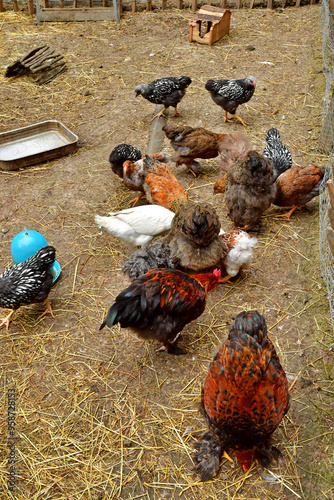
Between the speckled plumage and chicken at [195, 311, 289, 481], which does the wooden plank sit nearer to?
the speckled plumage

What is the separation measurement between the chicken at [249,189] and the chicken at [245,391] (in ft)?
7.55

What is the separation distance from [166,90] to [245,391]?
565cm

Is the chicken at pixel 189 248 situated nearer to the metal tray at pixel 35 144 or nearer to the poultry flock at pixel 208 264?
the poultry flock at pixel 208 264

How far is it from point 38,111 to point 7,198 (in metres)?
2.53

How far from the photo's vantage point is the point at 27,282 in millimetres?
4074

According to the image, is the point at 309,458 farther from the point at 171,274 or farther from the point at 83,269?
the point at 83,269

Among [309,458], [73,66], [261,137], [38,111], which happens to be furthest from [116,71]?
[309,458]

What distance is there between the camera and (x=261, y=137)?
6852 millimetres

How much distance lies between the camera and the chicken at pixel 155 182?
522 cm

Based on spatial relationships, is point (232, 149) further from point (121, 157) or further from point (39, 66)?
point (39, 66)

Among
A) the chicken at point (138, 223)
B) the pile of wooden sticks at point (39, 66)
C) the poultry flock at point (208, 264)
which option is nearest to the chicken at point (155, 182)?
the poultry flock at point (208, 264)

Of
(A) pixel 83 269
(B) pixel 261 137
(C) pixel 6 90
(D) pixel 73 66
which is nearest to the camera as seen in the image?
(A) pixel 83 269

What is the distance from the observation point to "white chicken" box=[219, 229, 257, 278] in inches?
172

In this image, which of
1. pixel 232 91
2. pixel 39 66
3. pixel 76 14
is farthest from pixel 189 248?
pixel 76 14
